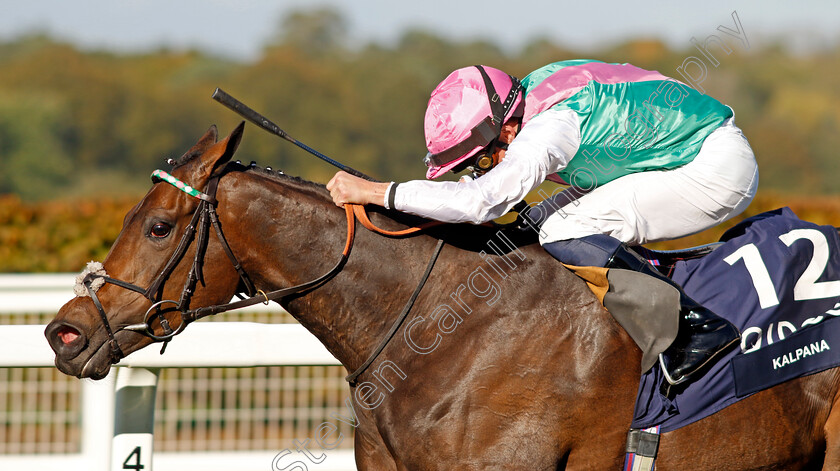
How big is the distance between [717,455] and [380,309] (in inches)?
45.3

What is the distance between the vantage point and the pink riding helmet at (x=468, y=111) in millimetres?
2693

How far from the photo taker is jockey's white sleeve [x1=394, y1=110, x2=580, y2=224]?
8.06 feet

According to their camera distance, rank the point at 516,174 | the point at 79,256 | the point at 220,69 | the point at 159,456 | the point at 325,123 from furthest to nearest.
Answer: the point at 220,69 < the point at 325,123 < the point at 79,256 < the point at 159,456 < the point at 516,174

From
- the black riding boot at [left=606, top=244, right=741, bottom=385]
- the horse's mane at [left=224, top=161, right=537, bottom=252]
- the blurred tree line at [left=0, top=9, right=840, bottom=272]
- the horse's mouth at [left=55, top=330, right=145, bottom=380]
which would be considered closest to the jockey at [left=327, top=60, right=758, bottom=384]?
the black riding boot at [left=606, top=244, right=741, bottom=385]

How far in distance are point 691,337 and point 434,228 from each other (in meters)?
0.89

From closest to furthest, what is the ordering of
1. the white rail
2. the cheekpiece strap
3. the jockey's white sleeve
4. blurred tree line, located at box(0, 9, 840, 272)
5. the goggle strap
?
the jockey's white sleeve
the cheekpiece strap
the goggle strap
the white rail
blurred tree line, located at box(0, 9, 840, 272)

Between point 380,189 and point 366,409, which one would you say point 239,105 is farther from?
point 366,409

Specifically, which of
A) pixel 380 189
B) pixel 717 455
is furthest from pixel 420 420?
pixel 717 455

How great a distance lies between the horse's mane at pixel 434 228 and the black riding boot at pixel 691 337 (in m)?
0.42

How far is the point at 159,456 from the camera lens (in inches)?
150

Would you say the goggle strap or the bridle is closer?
the bridle

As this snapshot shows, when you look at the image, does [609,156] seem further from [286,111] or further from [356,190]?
[286,111]

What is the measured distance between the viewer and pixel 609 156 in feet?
8.79

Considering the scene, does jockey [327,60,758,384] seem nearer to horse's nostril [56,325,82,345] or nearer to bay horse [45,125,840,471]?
bay horse [45,125,840,471]
